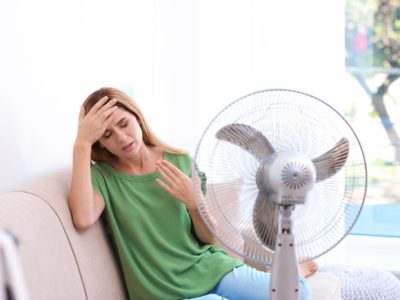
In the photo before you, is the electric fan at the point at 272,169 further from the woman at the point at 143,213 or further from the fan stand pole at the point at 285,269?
the woman at the point at 143,213

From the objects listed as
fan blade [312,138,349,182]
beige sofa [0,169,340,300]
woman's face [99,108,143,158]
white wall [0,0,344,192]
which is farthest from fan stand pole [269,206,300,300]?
white wall [0,0,344,192]

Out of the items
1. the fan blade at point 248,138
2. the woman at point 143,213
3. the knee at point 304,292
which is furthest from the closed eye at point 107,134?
the knee at point 304,292

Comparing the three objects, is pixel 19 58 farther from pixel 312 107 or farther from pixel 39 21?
pixel 312 107

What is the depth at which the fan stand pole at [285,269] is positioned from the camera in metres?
Answer: 1.26

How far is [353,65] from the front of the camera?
3480 mm

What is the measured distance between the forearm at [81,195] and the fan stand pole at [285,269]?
59 centimetres

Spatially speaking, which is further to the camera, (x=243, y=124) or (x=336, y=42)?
(x=336, y=42)

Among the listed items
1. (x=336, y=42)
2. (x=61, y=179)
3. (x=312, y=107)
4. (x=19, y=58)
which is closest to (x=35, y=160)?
(x=61, y=179)

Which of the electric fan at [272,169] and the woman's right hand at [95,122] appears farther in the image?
the woman's right hand at [95,122]

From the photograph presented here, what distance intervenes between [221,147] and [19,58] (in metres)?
0.73

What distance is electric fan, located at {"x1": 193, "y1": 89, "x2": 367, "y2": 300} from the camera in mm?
1318

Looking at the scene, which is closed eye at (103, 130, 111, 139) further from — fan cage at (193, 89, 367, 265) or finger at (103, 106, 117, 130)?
fan cage at (193, 89, 367, 265)

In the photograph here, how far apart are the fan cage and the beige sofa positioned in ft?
1.36

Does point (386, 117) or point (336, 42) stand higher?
point (336, 42)
